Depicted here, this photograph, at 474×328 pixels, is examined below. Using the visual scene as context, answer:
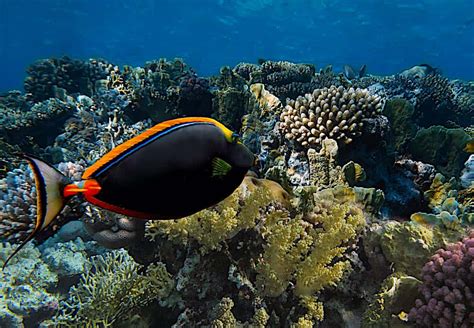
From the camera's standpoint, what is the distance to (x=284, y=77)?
31.6 feet

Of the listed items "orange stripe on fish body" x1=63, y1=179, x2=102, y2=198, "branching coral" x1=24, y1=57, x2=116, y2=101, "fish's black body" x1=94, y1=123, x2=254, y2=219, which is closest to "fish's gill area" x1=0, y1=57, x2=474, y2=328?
"fish's black body" x1=94, y1=123, x2=254, y2=219

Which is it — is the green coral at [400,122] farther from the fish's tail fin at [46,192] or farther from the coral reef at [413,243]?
the fish's tail fin at [46,192]

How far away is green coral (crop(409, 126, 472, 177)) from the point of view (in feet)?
20.5

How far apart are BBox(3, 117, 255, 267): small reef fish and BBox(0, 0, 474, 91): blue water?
64.1 meters

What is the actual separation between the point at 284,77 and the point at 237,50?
329 ft

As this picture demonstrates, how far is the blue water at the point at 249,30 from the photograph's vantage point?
6022 cm

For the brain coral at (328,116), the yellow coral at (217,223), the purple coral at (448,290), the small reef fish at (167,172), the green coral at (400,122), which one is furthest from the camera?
the green coral at (400,122)

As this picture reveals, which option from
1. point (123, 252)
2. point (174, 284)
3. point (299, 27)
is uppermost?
point (299, 27)

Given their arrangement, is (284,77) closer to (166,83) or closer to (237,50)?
(166,83)

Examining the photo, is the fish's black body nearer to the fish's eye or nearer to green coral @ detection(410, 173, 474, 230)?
the fish's eye

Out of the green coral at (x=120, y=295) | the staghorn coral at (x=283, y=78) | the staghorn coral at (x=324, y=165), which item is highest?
the staghorn coral at (x=283, y=78)

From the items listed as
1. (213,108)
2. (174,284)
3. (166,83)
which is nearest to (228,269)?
(174,284)

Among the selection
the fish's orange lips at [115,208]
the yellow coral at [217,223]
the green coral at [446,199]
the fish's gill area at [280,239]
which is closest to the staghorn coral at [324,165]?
the fish's gill area at [280,239]

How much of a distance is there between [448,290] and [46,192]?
7.91 feet
